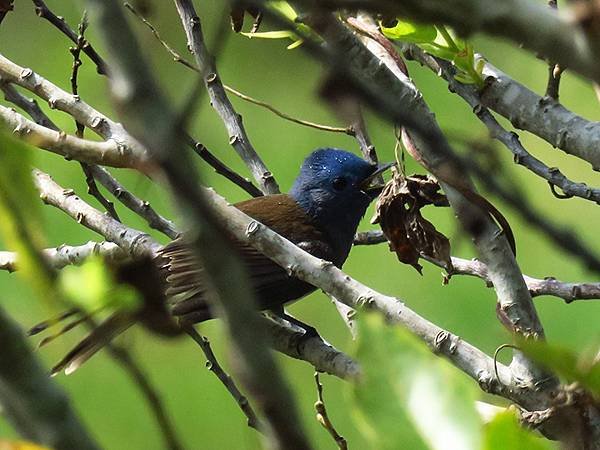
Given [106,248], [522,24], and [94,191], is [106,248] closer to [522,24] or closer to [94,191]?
[94,191]

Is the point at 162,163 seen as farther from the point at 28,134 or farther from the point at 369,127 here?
the point at 369,127

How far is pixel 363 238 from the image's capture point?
297cm

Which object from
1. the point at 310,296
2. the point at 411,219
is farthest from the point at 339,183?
the point at 310,296

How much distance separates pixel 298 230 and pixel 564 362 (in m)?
3.13

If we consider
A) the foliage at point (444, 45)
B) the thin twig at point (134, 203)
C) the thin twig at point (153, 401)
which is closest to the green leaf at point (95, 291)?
the thin twig at point (153, 401)

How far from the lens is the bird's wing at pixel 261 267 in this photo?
3025mm

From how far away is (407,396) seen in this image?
2.64ft

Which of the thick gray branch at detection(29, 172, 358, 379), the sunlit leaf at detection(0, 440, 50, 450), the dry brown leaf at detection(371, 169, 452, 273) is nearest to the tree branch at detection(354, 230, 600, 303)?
the dry brown leaf at detection(371, 169, 452, 273)

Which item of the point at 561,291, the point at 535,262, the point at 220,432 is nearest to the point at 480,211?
the point at 561,291

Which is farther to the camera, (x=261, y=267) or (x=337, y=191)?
(x=337, y=191)

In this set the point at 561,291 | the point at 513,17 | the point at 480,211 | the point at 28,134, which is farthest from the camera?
the point at 561,291

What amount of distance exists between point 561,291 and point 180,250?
125 cm

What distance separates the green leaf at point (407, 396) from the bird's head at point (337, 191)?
122 inches

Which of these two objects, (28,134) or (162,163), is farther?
(28,134)
